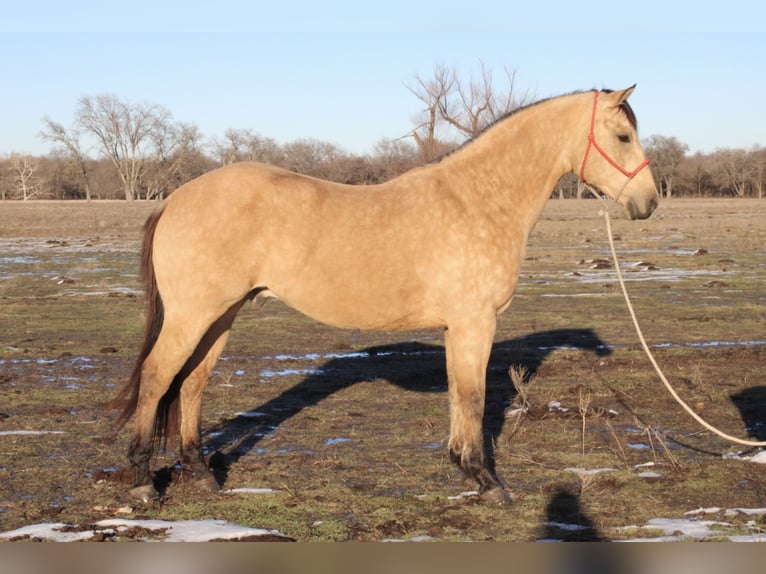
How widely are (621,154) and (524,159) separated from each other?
0.70 m

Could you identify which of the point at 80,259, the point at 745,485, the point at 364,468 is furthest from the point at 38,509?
the point at 80,259

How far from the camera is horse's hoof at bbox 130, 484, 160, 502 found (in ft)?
18.0

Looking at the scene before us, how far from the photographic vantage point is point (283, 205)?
229 inches

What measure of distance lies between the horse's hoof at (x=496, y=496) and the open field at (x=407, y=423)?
0.08 m

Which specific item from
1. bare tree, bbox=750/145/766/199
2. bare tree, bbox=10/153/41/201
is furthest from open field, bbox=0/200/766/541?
bare tree, bbox=10/153/41/201

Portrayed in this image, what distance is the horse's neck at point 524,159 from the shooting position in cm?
609

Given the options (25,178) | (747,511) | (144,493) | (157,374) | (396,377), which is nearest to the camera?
(747,511)

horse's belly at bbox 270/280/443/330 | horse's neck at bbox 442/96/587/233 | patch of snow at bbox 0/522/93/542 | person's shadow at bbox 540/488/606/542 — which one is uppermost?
horse's neck at bbox 442/96/587/233

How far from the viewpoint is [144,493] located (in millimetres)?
5508

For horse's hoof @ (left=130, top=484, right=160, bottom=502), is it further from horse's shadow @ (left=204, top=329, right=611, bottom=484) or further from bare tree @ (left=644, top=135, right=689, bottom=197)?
bare tree @ (left=644, top=135, right=689, bottom=197)

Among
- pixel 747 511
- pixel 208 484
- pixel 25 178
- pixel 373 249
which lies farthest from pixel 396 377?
pixel 25 178

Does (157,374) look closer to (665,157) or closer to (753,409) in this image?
(753,409)

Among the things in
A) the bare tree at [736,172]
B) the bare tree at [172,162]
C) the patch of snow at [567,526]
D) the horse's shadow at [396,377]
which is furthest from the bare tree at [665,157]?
the patch of snow at [567,526]

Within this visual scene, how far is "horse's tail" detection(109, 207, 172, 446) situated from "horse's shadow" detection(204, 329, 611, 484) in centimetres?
80
